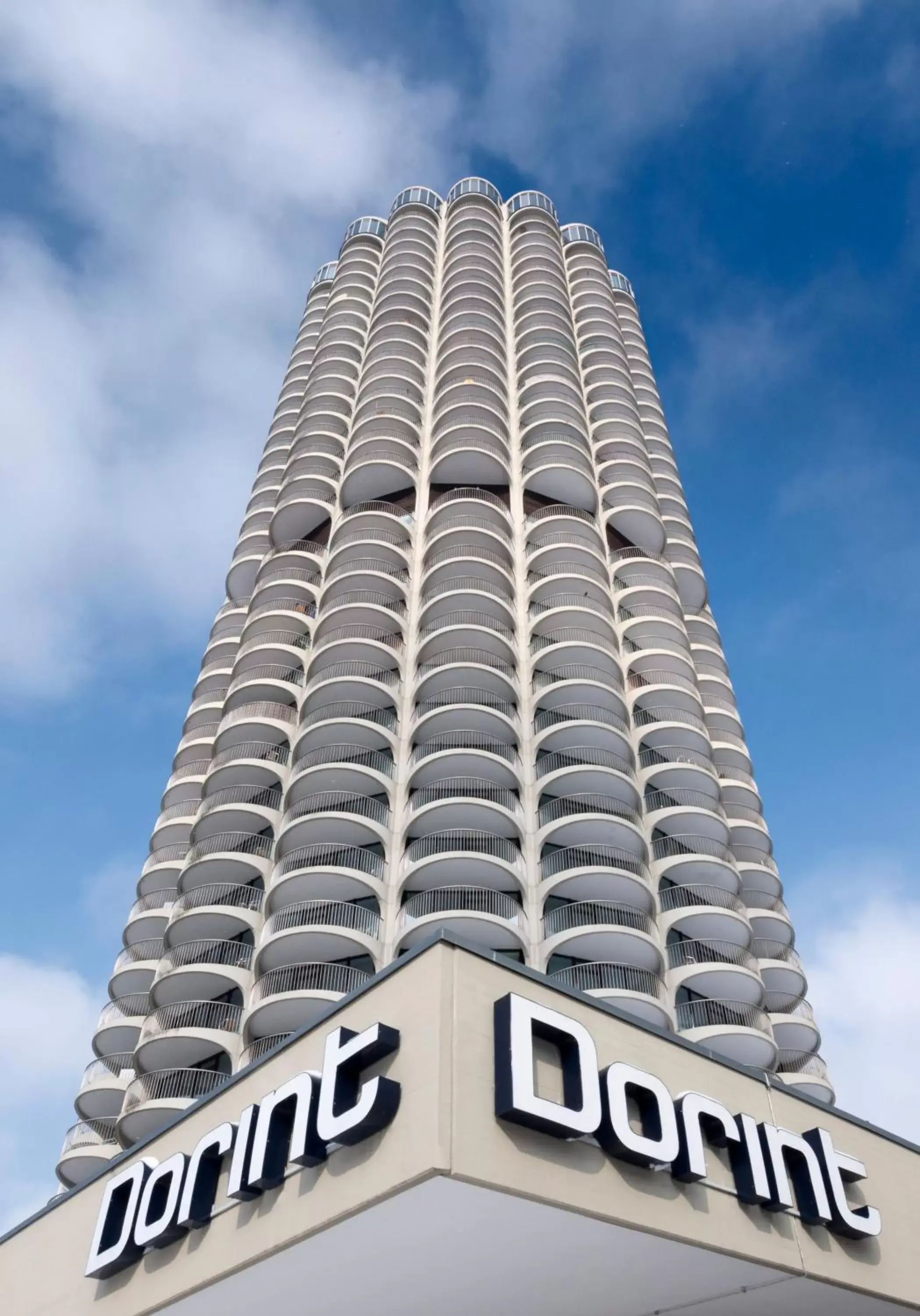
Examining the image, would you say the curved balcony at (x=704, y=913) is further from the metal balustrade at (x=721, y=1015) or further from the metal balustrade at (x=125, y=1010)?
the metal balustrade at (x=125, y=1010)

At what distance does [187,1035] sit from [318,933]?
5.54 metres

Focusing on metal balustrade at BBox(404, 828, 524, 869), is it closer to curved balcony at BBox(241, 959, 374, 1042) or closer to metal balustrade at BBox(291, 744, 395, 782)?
metal balustrade at BBox(291, 744, 395, 782)

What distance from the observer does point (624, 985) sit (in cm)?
3684

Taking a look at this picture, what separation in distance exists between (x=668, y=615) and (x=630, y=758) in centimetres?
1136

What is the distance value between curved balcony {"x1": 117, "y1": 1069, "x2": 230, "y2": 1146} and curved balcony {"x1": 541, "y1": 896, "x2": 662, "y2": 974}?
11.8 meters

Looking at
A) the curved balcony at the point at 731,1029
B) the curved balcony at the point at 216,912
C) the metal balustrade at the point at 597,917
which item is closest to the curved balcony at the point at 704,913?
the metal balustrade at the point at 597,917

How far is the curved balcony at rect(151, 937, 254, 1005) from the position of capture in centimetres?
3888

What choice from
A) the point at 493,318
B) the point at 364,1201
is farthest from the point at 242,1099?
the point at 493,318

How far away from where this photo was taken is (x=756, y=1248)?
16453mm

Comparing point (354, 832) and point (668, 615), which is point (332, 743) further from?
point (668, 615)

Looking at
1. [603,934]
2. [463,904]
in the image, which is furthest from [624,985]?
[463,904]

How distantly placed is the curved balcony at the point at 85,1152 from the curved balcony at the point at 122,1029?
291 cm

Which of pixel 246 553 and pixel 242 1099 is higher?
pixel 246 553

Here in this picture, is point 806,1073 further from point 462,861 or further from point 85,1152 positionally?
point 85,1152
